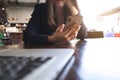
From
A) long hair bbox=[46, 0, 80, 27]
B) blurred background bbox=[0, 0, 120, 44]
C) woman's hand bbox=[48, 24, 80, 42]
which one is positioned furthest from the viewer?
blurred background bbox=[0, 0, 120, 44]

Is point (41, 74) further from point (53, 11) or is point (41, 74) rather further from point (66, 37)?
point (53, 11)

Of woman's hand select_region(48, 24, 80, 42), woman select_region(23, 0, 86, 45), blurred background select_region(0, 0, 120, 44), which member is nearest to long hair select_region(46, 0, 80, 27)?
woman select_region(23, 0, 86, 45)

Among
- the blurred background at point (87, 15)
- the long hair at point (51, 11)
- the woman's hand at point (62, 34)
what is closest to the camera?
the woman's hand at point (62, 34)

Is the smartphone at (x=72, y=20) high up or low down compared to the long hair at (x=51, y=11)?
down

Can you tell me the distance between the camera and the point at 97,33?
8.53 ft

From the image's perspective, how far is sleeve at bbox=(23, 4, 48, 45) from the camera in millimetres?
1320

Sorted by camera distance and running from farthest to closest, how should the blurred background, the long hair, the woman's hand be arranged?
the blurred background
the long hair
the woman's hand

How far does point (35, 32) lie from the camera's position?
161 cm

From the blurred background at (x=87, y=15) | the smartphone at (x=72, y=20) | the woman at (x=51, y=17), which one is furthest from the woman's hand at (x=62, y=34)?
the blurred background at (x=87, y=15)

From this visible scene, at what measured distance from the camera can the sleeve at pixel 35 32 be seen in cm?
132

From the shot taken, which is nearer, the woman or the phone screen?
the phone screen

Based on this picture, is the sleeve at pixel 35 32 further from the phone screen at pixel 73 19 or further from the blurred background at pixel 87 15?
the blurred background at pixel 87 15

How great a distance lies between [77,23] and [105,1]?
21.5 ft

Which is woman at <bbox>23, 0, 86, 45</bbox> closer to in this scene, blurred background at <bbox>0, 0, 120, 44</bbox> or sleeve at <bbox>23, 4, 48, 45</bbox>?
sleeve at <bbox>23, 4, 48, 45</bbox>
